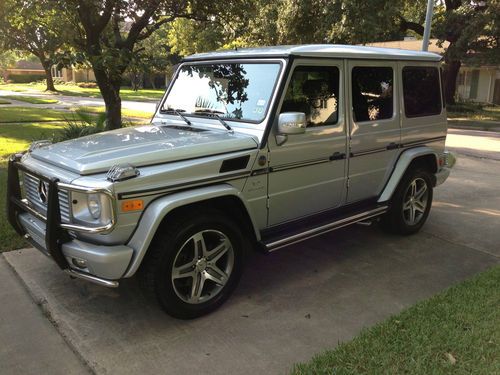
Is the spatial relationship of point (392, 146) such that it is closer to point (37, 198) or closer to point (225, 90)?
point (225, 90)

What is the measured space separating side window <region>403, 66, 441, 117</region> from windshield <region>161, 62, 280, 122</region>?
1957 millimetres

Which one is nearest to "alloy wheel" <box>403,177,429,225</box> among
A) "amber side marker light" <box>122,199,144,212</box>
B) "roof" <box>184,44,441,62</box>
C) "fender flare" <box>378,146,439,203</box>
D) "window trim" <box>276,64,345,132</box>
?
"fender flare" <box>378,146,439,203</box>

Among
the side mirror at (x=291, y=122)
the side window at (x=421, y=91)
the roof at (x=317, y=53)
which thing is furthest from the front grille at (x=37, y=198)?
the side window at (x=421, y=91)

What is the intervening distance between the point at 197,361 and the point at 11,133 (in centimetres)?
1270

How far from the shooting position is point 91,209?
3234mm

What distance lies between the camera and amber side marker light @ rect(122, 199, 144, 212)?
3180 mm

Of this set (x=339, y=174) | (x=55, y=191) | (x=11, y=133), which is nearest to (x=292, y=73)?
(x=339, y=174)

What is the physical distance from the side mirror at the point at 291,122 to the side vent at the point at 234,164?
14.7 inches

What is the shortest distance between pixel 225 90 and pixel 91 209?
1.76m

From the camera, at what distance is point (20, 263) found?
4.70m

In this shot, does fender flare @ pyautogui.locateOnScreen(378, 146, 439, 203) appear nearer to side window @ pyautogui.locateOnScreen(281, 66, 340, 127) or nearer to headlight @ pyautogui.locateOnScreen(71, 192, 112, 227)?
side window @ pyautogui.locateOnScreen(281, 66, 340, 127)

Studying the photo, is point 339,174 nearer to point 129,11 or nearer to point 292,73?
point 292,73

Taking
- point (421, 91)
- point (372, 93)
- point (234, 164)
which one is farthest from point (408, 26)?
point (234, 164)

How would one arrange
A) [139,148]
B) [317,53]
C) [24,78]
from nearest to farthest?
1. [139,148]
2. [317,53]
3. [24,78]
